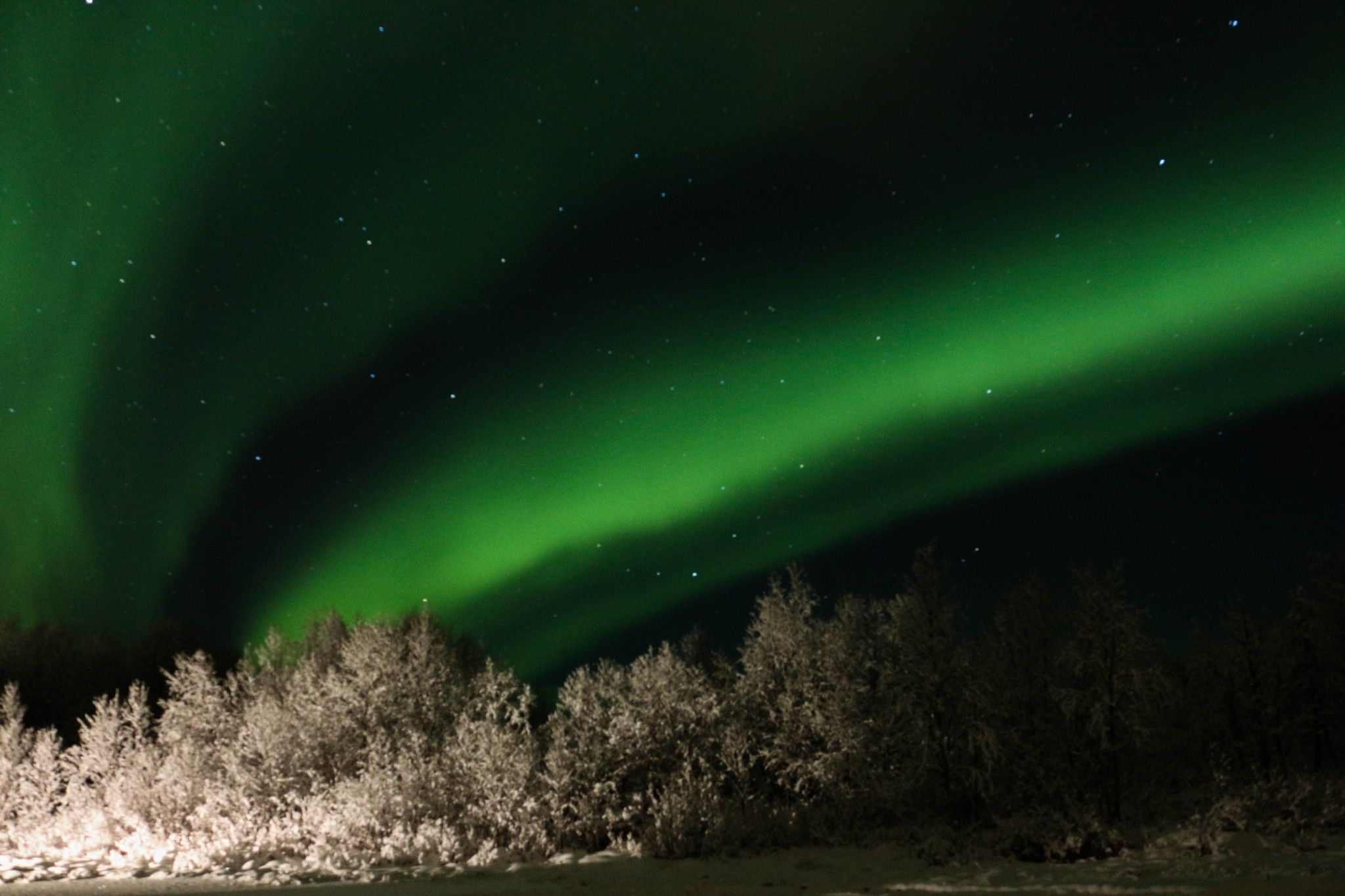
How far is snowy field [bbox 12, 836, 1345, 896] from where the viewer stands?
39.2 ft

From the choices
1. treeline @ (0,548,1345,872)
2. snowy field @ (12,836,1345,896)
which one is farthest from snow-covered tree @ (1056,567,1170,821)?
snowy field @ (12,836,1345,896)

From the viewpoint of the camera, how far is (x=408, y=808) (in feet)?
74.3

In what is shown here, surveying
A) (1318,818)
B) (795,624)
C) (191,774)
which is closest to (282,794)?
(191,774)

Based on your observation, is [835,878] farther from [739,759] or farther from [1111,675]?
[1111,675]

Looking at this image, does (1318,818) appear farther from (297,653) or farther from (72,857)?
(297,653)

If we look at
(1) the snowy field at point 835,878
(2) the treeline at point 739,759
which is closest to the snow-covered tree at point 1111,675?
(2) the treeline at point 739,759

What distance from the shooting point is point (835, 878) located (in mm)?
15617

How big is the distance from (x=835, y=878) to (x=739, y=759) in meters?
8.49

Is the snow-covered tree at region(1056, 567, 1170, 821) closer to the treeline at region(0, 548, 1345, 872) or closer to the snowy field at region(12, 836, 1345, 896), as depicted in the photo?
the treeline at region(0, 548, 1345, 872)

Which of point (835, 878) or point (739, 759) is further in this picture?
point (739, 759)

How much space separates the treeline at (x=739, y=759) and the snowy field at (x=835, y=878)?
118cm

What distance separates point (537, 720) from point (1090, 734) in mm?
36527

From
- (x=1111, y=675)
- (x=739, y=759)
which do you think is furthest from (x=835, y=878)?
(x=1111, y=675)

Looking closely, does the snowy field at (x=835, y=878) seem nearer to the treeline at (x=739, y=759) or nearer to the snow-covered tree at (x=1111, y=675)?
the treeline at (x=739, y=759)
